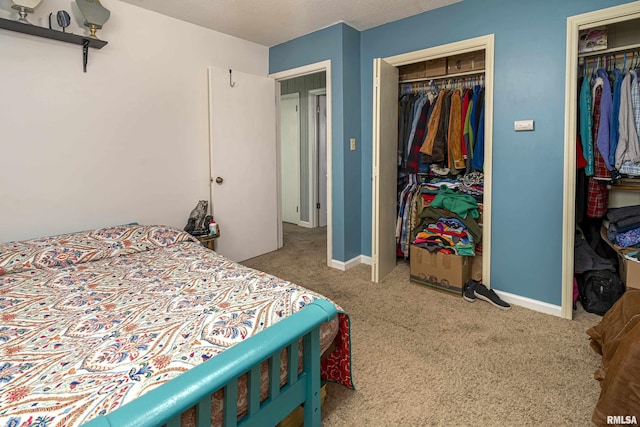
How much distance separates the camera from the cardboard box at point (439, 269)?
2791mm

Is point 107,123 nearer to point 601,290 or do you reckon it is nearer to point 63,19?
point 63,19

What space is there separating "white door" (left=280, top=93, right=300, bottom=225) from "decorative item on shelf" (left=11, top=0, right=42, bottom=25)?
3.44 m

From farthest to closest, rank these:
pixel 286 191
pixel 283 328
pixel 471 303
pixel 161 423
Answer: pixel 286 191
pixel 471 303
pixel 283 328
pixel 161 423

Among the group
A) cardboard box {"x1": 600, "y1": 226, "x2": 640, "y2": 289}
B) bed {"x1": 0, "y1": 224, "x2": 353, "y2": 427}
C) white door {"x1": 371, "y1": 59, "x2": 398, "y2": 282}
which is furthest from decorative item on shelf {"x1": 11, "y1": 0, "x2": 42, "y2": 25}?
cardboard box {"x1": 600, "y1": 226, "x2": 640, "y2": 289}

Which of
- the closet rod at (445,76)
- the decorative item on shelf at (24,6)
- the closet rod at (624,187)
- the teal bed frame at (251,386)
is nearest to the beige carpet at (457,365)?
the teal bed frame at (251,386)

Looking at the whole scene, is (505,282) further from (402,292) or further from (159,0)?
(159,0)

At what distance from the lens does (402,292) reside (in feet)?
9.47

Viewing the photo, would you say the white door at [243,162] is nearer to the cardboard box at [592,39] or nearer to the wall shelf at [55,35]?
the wall shelf at [55,35]

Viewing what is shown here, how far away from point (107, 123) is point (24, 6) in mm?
808

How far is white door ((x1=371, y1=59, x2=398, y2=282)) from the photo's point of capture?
2.90 m

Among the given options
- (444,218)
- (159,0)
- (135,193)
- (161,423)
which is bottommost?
(161,423)

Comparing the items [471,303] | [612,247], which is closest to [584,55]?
[612,247]

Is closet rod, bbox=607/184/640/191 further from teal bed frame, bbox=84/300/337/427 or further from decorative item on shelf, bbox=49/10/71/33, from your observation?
decorative item on shelf, bbox=49/10/71/33

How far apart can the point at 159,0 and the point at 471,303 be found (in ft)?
10.7
